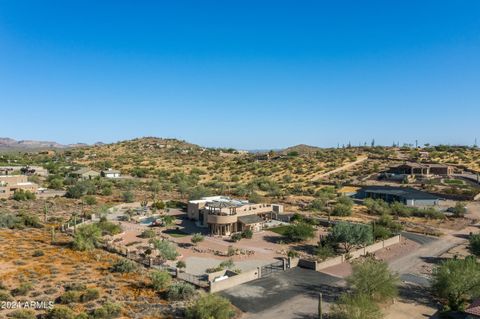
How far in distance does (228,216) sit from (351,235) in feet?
48.8

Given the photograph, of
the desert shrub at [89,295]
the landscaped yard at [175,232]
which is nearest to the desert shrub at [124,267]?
the desert shrub at [89,295]

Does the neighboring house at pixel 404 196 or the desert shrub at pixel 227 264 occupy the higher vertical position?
the neighboring house at pixel 404 196

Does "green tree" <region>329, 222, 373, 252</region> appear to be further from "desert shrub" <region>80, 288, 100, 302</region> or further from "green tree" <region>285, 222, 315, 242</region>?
"desert shrub" <region>80, 288, 100, 302</region>

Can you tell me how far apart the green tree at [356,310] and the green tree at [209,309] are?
260 inches

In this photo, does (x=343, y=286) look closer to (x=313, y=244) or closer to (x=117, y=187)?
(x=313, y=244)

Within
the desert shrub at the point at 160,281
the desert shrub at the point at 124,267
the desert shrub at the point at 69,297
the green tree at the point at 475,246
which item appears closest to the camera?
the desert shrub at the point at 69,297

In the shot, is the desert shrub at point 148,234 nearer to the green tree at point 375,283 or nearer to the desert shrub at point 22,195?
the green tree at point 375,283

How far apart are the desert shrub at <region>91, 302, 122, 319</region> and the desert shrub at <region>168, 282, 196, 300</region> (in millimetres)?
3908

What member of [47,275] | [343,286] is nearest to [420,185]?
[343,286]

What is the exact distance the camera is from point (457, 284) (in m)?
26.4

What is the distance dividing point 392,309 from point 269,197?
5026cm

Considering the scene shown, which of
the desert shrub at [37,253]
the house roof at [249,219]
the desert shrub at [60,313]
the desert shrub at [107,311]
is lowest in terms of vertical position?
the desert shrub at [107,311]

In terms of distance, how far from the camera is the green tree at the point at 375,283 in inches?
1048

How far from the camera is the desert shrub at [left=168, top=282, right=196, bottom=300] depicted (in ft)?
89.2
